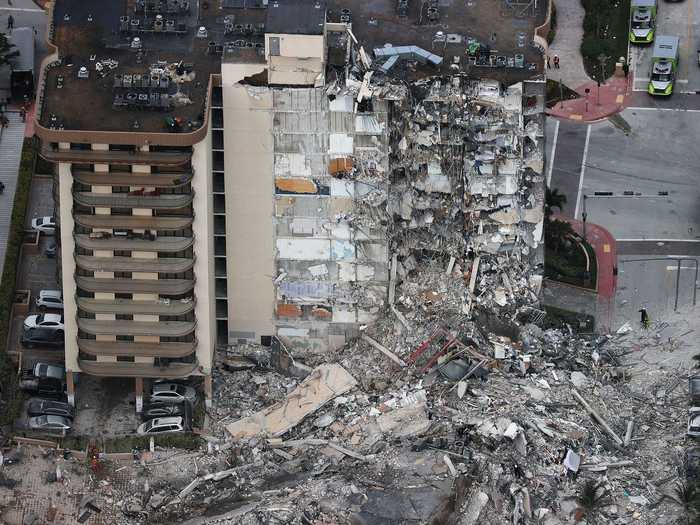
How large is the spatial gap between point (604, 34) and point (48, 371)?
51.7 m

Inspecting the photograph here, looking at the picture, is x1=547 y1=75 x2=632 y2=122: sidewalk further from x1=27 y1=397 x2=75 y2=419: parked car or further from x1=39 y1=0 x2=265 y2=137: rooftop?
x1=27 y1=397 x2=75 y2=419: parked car

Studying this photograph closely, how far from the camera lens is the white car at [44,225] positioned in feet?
600

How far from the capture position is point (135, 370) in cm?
17138

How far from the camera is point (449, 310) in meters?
175

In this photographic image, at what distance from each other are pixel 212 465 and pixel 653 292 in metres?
34.5

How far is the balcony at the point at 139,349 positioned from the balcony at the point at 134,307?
240 cm

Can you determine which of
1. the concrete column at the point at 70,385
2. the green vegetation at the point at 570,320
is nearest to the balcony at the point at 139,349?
the concrete column at the point at 70,385

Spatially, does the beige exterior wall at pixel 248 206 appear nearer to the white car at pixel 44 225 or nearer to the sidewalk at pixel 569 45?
the white car at pixel 44 225

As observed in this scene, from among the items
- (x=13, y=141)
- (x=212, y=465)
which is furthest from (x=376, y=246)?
(x=13, y=141)

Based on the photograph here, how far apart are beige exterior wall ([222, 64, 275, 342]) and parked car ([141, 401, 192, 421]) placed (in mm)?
6570

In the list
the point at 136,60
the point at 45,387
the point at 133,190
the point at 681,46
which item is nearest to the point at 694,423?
the point at 133,190

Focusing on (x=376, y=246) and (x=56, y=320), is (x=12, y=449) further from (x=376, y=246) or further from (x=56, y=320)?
(x=376, y=246)

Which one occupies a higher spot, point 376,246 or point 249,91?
point 249,91

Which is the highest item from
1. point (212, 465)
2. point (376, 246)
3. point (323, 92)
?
point (323, 92)
